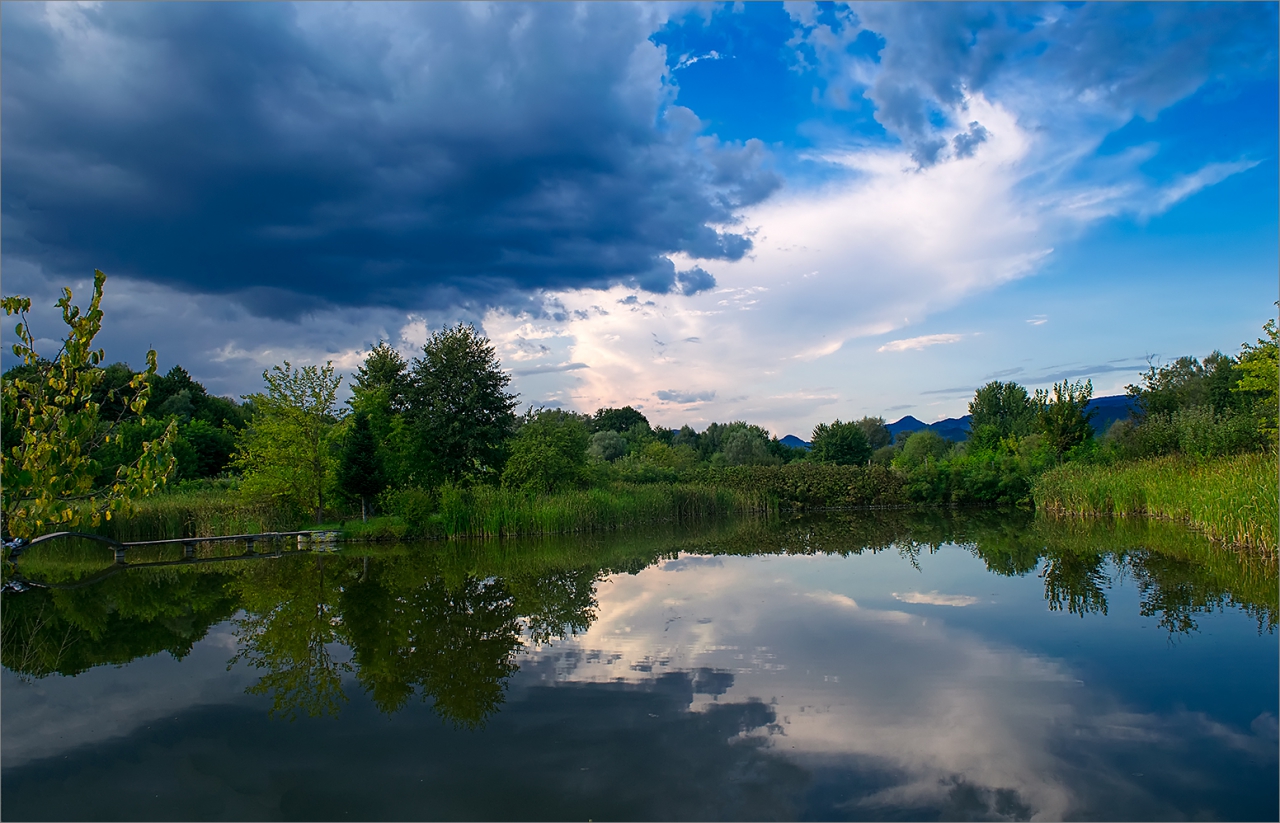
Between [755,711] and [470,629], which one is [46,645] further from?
[755,711]

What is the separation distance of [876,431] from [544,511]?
70770 mm

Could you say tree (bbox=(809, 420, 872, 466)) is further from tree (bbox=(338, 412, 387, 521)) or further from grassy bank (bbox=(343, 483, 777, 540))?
tree (bbox=(338, 412, 387, 521))

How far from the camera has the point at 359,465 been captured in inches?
847

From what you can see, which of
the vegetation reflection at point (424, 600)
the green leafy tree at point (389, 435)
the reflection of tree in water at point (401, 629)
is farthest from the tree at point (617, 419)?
the reflection of tree in water at point (401, 629)

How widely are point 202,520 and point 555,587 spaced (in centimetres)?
1403

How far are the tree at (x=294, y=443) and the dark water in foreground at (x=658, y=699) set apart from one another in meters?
9.37

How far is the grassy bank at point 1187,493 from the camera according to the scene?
13051mm

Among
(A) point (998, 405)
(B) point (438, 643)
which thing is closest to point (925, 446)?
(A) point (998, 405)

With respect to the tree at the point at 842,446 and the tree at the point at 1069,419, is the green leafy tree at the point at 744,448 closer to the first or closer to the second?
the tree at the point at 842,446

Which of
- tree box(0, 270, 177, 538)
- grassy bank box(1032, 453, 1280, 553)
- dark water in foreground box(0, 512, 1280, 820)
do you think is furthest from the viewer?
grassy bank box(1032, 453, 1280, 553)

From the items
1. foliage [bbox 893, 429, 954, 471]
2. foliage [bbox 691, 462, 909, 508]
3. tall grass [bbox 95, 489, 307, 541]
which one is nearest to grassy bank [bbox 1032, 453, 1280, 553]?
foliage [bbox 691, 462, 909, 508]

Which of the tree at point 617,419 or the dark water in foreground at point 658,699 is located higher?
the tree at point 617,419

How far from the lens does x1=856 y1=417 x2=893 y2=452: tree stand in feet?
277

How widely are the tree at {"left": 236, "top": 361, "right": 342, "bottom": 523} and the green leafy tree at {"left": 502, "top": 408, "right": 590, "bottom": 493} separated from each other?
19.3 ft
